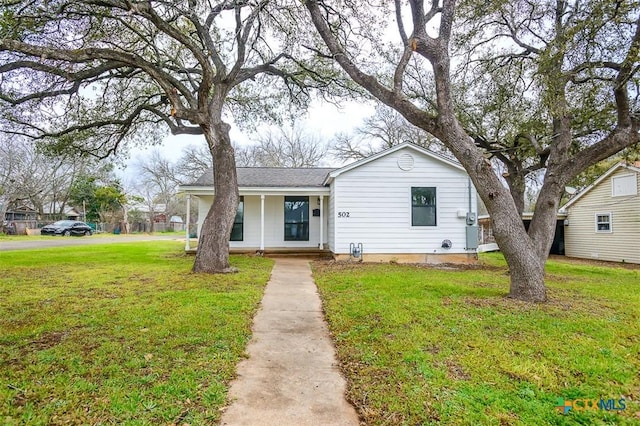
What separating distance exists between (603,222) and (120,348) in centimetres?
1930

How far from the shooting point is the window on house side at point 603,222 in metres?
15.4

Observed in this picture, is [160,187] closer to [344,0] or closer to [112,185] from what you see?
[112,185]

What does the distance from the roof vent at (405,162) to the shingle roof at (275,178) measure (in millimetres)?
3221

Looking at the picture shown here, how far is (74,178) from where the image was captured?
112ft

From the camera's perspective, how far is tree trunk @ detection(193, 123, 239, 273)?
881 centimetres

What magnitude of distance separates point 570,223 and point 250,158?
25.5 m

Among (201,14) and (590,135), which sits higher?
(201,14)

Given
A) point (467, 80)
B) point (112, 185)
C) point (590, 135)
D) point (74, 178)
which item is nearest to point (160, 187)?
point (112, 185)

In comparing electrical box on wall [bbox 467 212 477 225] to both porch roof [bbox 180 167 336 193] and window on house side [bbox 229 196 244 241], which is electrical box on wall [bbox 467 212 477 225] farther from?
window on house side [bbox 229 196 244 241]

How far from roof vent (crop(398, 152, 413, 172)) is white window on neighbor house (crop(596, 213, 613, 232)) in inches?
413

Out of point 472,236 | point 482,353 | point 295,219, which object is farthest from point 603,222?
point 482,353

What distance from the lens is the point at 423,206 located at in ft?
39.1

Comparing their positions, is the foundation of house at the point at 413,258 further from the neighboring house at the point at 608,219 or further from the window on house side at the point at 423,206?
the neighboring house at the point at 608,219

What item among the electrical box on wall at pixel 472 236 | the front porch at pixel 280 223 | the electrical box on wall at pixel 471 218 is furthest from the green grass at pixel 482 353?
the front porch at pixel 280 223
